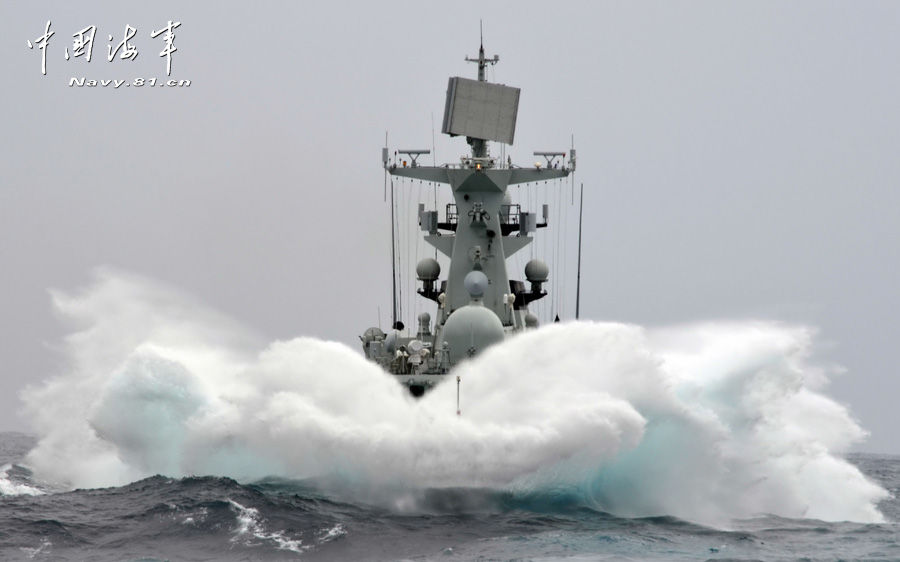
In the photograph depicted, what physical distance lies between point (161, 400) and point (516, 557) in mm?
15821

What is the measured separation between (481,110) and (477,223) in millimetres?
4031

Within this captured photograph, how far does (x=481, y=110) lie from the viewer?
47656mm

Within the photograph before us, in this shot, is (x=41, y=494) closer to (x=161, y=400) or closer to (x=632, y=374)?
(x=161, y=400)

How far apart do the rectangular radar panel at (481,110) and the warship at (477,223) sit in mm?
35

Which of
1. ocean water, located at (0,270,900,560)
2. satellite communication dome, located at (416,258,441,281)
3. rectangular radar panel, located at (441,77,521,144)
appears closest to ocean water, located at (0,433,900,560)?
ocean water, located at (0,270,900,560)

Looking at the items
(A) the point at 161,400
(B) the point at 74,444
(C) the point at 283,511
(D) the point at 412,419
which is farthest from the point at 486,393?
(B) the point at 74,444

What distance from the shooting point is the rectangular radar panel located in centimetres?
4747

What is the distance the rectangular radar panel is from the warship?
3 centimetres

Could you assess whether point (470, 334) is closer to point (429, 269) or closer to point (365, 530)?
point (429, 269)

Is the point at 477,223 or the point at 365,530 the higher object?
the point at 477,223

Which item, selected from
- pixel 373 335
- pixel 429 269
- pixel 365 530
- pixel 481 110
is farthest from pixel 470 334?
pixel 365 530

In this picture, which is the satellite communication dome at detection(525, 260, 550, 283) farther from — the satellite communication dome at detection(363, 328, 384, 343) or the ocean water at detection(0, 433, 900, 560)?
the ocean water at detection(0, 433, 900, 560)

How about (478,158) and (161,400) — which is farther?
(478,158)

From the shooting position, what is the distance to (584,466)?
3434cm
